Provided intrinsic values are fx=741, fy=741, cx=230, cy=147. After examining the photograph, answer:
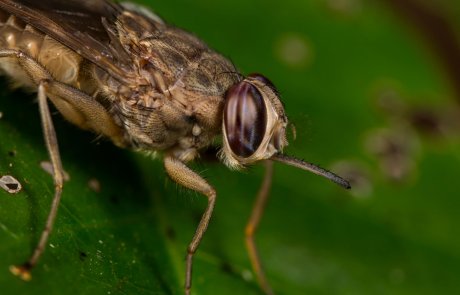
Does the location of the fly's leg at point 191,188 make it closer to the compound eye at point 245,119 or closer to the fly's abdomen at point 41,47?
the compound eye at point 245,119

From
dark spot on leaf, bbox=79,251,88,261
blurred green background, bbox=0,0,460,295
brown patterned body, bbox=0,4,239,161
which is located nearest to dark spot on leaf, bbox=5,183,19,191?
blurred green background, bbox=0,0,460,295

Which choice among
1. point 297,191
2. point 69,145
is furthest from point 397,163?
point 69,145

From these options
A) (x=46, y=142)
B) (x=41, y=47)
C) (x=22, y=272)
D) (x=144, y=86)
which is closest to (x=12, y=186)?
(x=46, y=142)

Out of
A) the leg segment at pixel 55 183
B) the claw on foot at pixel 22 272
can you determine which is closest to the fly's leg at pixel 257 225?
the leg segment at pixel 55 183

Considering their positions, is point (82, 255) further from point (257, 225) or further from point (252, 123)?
point (257, 225)

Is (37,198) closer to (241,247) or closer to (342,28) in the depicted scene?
(241,247)

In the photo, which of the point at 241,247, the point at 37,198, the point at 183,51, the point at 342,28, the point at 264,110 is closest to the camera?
the point at 37,198
